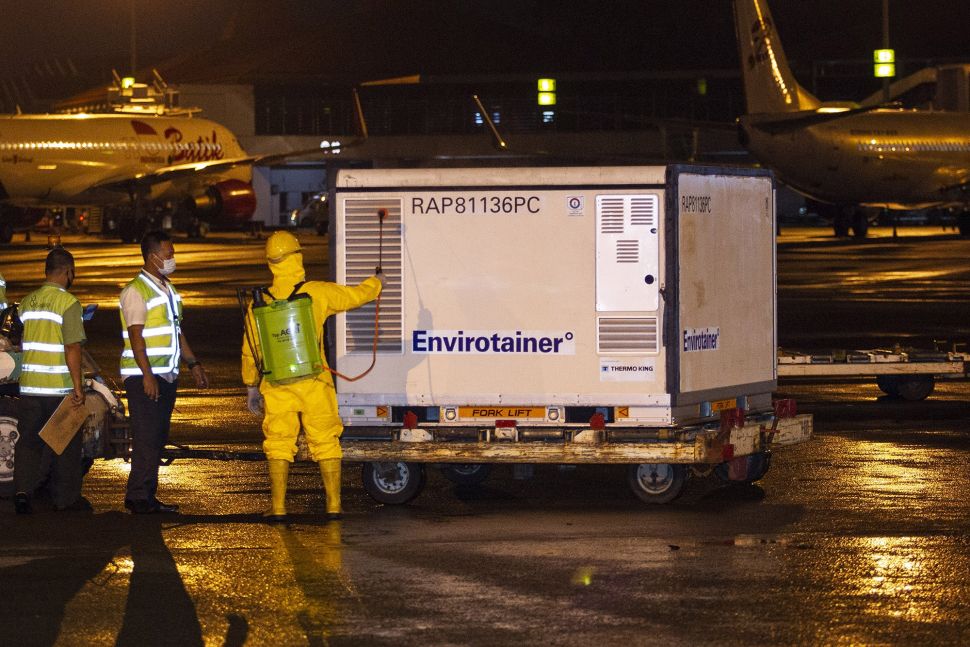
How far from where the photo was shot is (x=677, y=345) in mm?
11258

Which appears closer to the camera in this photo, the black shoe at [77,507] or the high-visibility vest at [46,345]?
the black shoe at [77,507]

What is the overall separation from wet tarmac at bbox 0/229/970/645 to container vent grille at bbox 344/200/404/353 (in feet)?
3.68

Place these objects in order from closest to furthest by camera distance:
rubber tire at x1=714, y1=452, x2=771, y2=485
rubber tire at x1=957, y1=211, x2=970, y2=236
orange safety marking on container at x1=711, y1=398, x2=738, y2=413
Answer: orange safety marking on container at x1=711, y1=398, x2=738, y2=413, rubber tire at x1=714, y1=452, x2=771, y2=485, rubber tire at x1=957, y1=211, x2=970, y2=236

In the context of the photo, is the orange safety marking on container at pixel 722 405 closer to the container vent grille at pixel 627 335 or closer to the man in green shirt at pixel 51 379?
the container vent grille at pixel 627 335

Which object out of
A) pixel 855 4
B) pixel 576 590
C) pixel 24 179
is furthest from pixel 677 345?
pixel 855 4

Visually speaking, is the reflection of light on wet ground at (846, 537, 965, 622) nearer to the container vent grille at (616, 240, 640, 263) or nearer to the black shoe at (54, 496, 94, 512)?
the container vent grille at (616, 240, 640, 263)

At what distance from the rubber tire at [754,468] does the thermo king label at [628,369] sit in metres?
1.01

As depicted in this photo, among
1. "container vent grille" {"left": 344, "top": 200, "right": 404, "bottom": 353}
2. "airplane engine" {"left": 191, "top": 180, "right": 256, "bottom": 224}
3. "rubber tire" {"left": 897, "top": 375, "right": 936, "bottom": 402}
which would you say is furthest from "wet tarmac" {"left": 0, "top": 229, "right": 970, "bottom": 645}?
"airplane engine" {"left": 191, "top": 180, "right": 256, "bottom": 224}

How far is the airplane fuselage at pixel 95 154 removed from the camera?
2297 inches

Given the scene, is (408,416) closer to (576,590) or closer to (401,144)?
(576,590)

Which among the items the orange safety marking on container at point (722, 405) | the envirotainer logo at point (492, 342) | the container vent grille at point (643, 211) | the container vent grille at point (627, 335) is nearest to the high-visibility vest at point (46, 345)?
the envirotainer logo at point (492, 342)

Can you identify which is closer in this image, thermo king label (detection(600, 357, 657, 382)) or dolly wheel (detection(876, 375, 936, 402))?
thermo king label (detection(600, 357, 657, 382))

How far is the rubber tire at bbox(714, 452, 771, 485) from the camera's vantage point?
11945mm

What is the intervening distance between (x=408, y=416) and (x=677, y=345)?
71.3 inches
